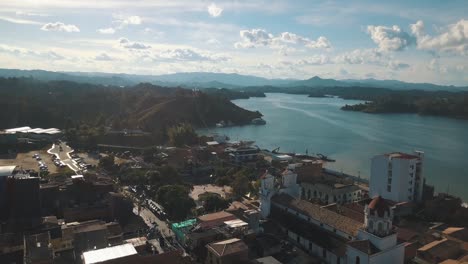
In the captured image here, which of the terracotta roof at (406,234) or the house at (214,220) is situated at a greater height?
the house at (214,220)

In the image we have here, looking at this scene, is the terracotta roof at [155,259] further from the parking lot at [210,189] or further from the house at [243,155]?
the house at [243,155]

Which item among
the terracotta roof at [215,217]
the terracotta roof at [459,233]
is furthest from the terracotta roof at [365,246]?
the terracotta roof at [459,233]

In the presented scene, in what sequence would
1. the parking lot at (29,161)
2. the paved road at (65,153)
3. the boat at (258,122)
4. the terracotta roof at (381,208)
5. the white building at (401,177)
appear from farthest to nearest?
1. the boat at (258,122)
2. the paved road at (65,153)
3. the parking lot at (29,161)
4. the white building at (401,177)
5. the terracotta roof at (381,208)

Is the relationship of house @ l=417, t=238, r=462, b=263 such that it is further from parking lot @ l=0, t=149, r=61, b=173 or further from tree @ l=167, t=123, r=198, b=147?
tree @ l=167, t=123, r=198, b=147

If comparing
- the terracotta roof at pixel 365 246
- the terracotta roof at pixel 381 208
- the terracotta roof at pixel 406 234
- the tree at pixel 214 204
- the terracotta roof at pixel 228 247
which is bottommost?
the terracotta roof at pixel 406 234

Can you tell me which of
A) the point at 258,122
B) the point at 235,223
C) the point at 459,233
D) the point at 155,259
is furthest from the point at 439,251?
the point at 258,122

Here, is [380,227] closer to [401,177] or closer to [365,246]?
[365,246]

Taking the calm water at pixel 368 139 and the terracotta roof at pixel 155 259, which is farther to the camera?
the calm water at pixel 368 139

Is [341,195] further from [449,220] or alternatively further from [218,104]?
[218,104]
